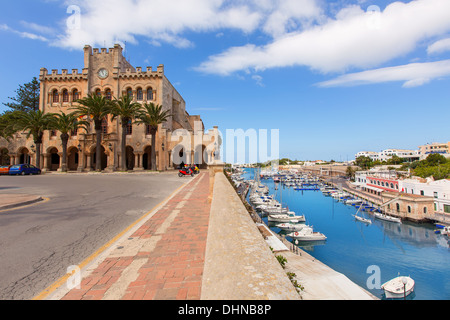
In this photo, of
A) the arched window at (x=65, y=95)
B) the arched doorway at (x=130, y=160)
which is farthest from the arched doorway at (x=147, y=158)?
the arched window at (x=65, y=95)

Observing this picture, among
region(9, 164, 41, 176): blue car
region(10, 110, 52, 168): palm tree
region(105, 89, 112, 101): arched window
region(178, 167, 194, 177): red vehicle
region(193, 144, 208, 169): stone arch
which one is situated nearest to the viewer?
region(178, 167, 194, 177): red vehicle

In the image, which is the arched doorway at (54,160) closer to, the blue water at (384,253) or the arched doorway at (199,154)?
the arched doorway at (199,154)

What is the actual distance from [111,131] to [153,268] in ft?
118

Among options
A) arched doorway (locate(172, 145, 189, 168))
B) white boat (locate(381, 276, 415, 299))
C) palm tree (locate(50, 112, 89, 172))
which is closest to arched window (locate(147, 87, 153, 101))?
arched doorway (locate(172, 145, 189, 168))

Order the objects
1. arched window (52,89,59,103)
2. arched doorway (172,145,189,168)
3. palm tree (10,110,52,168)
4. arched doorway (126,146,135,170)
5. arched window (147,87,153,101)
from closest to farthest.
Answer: palm tree (10,110,52,168) < arched doorway (172,145,189,168) < arched window (147,87,153,101) < arched window (52,89,59,103) < arched doorway (126,146,135,170)

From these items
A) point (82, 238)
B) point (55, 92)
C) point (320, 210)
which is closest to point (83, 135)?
point (55, 92)

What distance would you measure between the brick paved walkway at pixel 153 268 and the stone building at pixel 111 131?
27.2 m

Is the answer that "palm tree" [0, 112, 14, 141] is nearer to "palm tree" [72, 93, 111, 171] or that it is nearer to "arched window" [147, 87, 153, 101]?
"palm tree" [72, 93, 111, 171]

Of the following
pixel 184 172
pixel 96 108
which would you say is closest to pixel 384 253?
pixel 184 172

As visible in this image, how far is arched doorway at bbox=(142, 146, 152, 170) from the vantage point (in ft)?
119

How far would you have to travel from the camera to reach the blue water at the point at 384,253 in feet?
62.5

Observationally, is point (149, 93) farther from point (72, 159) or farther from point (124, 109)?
point (72, 159)

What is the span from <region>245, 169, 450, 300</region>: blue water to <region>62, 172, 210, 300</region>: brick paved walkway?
64.4 feet
